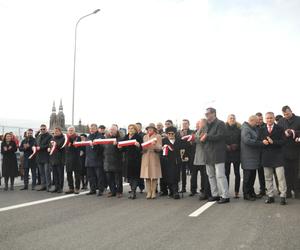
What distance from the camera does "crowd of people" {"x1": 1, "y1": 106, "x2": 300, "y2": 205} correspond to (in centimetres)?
1003

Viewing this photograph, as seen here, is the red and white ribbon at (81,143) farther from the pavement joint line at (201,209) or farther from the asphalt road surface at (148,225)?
the pavement joint line at (201,209)

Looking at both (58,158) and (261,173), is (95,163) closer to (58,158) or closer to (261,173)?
(58,158)

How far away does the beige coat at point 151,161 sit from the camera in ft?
36.7

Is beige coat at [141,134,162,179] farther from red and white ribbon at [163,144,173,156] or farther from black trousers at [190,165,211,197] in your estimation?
black trousers at [190,165,211,197]

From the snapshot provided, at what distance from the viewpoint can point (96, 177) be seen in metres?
12.9

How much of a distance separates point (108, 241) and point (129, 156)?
547 cm

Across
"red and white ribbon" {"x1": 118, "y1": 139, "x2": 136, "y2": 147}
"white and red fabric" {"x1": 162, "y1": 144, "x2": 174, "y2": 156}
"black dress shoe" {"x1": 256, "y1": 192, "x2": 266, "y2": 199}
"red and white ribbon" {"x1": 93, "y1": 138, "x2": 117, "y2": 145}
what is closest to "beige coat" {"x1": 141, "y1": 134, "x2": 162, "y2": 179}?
"white and red fabric" {"x1": 162, "y1": 144, "x2": 174, "y2": 156}

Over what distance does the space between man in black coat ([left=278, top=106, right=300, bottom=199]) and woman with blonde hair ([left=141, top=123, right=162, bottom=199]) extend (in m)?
3.33

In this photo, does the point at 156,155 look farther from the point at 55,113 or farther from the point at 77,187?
the point at 55,113

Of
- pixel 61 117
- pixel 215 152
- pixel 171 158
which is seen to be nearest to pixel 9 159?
pixel 171 158

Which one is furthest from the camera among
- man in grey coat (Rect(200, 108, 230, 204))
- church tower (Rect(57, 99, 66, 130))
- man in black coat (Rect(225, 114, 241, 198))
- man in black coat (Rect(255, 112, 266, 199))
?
church tower (Rect(57, 99, 66, 130))

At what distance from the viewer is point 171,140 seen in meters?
11.6

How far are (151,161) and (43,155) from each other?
13.8 ft

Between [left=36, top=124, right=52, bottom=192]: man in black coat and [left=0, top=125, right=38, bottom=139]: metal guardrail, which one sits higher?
[left=0, top=125, right=38, bottom=139]: metal guardrail
